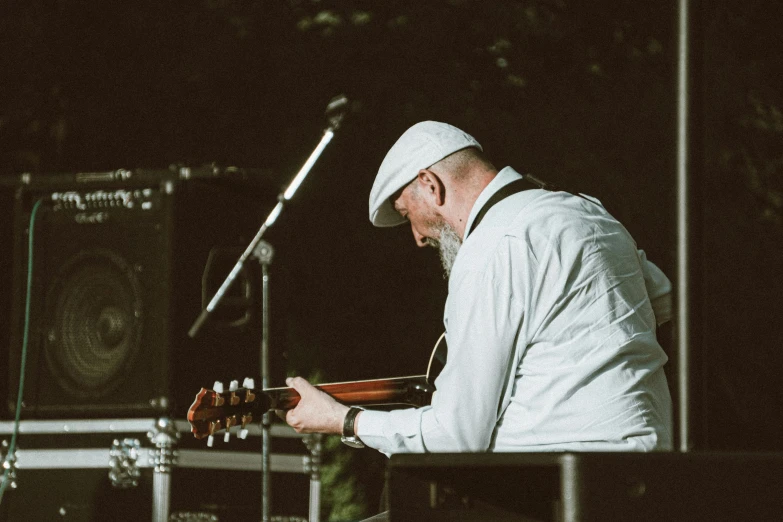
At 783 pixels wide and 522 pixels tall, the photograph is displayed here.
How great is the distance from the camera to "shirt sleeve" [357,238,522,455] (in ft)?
7.32

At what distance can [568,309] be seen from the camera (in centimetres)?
232

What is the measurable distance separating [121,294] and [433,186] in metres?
1.84

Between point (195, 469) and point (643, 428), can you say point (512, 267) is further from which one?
point (195, 469)

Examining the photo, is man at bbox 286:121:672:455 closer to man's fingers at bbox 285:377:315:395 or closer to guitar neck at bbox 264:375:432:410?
man's fingers at bbox 285:377:315:395

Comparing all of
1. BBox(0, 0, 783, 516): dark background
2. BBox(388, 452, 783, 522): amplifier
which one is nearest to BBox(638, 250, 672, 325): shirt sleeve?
BBox(388, 452, 783, 522): amplifier

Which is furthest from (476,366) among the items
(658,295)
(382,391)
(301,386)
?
(382,391)

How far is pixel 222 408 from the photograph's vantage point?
3.25 m

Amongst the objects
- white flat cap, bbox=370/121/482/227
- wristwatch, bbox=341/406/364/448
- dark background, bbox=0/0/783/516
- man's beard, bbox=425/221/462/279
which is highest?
dark background, bbox=0/0/783/516

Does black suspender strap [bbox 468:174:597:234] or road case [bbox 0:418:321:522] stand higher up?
black suspender strap [bbox 468:174:597:234]

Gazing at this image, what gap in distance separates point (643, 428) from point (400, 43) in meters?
4.25

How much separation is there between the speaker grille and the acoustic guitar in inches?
37.4

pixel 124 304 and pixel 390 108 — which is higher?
pixel 390 108

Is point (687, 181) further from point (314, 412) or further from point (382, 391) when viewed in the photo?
point (382, 391)

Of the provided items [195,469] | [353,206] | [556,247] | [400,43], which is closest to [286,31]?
[400,43]
